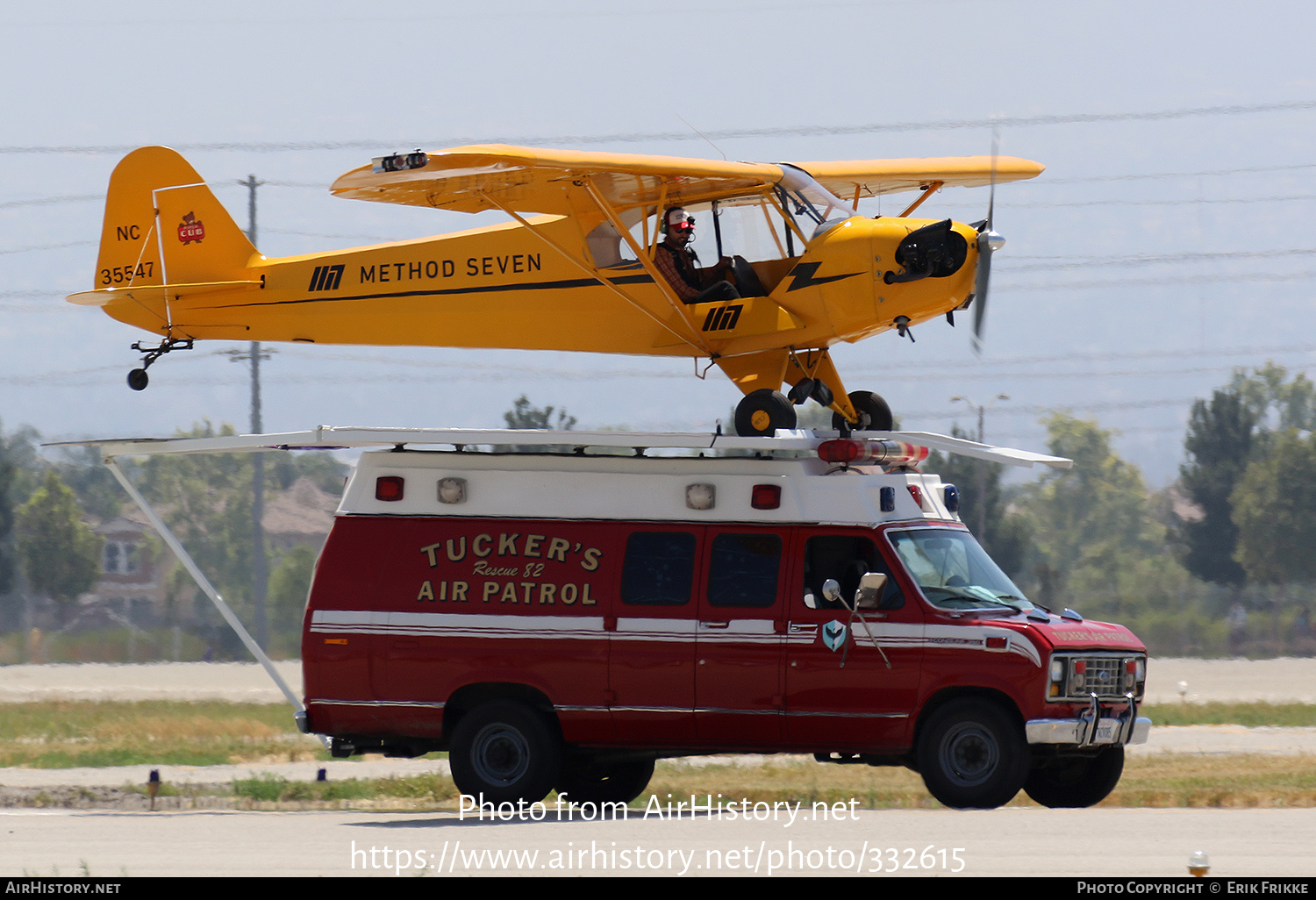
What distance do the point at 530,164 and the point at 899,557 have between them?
158 inches

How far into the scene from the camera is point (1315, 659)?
4759cm

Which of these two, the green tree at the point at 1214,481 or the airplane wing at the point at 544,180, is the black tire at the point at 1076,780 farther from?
the green tree at the point at 1214,481

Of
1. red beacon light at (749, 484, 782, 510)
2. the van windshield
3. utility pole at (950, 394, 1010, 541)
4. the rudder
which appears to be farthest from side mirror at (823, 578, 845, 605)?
utility pole at (950, 394, 1010, 541)

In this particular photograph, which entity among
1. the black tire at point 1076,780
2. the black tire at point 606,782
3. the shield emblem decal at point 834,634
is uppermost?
the shield emblem decal at point 834,634

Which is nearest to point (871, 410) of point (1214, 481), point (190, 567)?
point (190, 567)

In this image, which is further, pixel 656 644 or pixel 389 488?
pixel 389 488

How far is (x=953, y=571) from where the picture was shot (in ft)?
37.8

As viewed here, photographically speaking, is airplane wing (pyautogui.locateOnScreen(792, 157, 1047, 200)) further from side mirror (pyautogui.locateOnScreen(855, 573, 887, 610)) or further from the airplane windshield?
side mirror (pyautogui.locateOnScreen(855, 573, 887, 610))

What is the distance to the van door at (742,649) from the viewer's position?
1116 cm

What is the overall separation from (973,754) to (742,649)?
1.65m

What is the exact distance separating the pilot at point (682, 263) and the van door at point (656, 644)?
3.06 metres

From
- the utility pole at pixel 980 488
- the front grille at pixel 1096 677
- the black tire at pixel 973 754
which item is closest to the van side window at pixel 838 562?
the black tire at pixel 973 754

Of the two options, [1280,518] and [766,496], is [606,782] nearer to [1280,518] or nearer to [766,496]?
[766,496]
